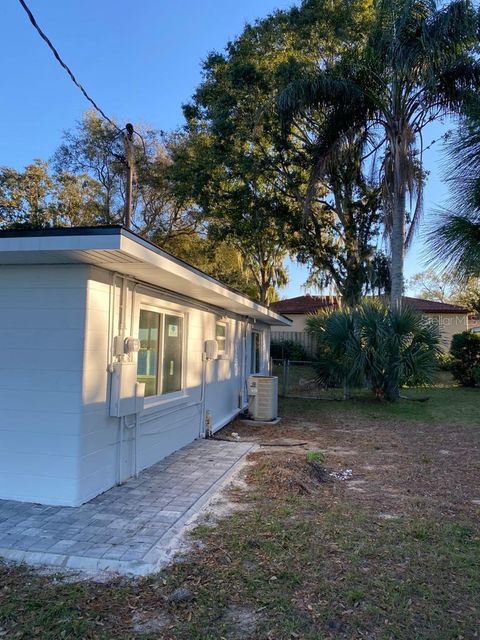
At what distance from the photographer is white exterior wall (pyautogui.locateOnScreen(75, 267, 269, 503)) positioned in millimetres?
4461

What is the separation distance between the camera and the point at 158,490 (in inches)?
192

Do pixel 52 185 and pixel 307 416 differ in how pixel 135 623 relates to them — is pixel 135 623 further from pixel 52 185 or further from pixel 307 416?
pixel 52 185

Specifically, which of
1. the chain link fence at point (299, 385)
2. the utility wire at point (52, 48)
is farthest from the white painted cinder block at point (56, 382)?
the chain link fence at point (299, 385)

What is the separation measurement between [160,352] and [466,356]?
49.0 ft

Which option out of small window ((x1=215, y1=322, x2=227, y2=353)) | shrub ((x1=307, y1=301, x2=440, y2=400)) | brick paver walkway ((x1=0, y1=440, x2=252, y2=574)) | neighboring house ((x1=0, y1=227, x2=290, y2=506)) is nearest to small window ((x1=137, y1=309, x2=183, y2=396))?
neighboring house ((x1=0, y1=227, x2=290, y2=506))

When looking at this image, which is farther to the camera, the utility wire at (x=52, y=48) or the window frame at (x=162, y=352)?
the window frame at (x=162, y=352)

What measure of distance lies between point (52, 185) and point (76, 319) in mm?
17702

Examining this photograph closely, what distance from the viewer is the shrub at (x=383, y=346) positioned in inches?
457

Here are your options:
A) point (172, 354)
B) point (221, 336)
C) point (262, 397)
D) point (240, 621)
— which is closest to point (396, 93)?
point (221, 336)

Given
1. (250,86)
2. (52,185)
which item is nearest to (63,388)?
(250,86)

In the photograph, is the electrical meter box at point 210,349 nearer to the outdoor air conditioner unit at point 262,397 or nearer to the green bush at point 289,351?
the outdoor air conditioner unit at point 262,397

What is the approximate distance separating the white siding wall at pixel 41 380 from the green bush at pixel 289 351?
54.6 feet

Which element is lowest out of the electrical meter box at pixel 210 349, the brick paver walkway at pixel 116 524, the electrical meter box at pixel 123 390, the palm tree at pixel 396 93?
the brick paver walkway at pixel 116 524

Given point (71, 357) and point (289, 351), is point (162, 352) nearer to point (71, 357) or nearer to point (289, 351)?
point (71, 357)
